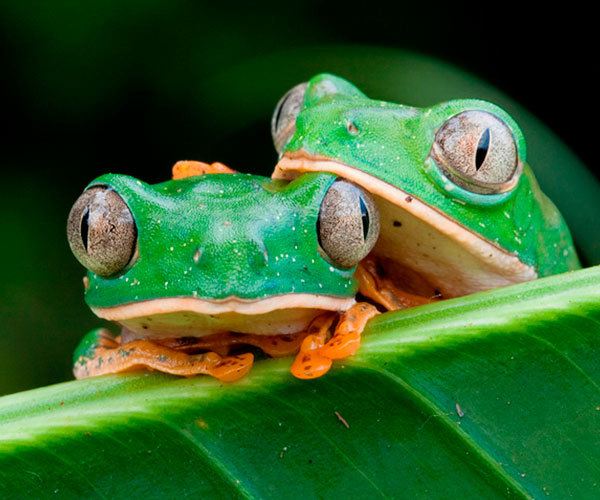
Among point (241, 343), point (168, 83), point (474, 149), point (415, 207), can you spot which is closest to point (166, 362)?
point (241, 343)

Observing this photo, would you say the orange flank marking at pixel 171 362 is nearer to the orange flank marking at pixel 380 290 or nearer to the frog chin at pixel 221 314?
the frog chin at pixel 221 314

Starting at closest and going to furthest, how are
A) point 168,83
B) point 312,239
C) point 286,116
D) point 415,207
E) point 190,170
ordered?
point 312,239 < point 415,207 < point 190,170 < point 286,116 < point 168,83

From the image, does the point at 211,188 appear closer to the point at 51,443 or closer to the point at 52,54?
the point at 51,443

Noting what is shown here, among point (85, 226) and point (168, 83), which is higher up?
point (85, 226)

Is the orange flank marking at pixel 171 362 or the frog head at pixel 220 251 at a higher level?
the frog head at pixel 220 251

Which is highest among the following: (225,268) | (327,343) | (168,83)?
(225,268)

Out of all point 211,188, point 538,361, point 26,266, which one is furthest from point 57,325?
point 538,361

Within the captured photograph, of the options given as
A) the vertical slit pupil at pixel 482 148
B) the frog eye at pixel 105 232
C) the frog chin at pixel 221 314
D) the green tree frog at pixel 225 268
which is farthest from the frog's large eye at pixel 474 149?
the frog eye at pixel 105 232

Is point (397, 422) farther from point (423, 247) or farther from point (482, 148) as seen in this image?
point (482, 148)
